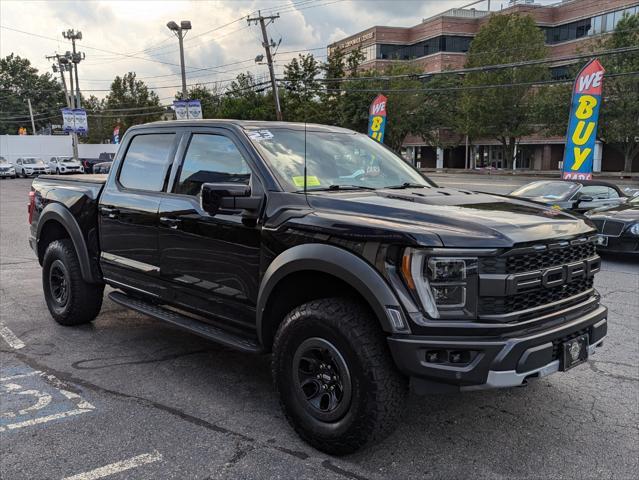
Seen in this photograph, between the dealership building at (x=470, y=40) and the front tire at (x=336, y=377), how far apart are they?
56049mm

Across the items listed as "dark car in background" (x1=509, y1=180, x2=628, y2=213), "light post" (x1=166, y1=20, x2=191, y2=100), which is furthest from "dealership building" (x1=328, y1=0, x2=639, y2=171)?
"dark car in background" (x1=509, y1=180, x2=628, y2=213)

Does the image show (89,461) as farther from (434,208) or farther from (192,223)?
(434,208)

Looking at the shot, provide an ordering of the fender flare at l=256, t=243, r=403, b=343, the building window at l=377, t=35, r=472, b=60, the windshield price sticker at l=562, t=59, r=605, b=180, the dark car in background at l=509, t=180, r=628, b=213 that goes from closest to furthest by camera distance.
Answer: the fender flare at l=256, t=243, r=403, b=343
the dark car in background at l=509, t=180, r=628, b=213
the windshield price sticker at l=562, t=59, r=605, b=180
the building window at l=377, t=35, r=472, b=60

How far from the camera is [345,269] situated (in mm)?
2949

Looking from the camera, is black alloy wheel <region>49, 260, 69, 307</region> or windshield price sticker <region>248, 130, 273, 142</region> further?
black alloy wheel <region>49, 260, 69, 307</region>

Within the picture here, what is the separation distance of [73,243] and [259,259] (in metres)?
2.72

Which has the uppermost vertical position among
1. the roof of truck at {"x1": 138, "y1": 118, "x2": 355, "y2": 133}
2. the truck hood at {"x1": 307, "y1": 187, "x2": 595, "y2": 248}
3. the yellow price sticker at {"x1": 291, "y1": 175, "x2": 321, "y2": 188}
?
the roof of truck at {"x1": 138, "y1": 118, "x2": 355, "y2": 133}

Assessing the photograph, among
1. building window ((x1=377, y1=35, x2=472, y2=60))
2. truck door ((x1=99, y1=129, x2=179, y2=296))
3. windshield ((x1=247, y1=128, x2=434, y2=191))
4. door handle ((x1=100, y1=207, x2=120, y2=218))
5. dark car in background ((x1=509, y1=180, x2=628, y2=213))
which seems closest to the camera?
windshield ((x1=247, y1=128, x2=434, y2=191))

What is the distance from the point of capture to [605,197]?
40.5ft

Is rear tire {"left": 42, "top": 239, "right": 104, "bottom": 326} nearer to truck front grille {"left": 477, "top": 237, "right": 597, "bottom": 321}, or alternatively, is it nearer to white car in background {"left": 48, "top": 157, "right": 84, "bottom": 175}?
truck front grille {"left": 477, "top": 237, "right": 597, "bottom": 321}

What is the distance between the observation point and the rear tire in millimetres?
5387

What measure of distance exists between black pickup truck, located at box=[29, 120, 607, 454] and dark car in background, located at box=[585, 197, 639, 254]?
6.39 meters

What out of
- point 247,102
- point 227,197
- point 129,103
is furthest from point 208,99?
point 227,197

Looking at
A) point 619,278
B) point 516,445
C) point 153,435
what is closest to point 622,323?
point 619,278
